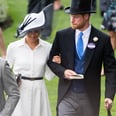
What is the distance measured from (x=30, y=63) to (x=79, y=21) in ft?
3.44

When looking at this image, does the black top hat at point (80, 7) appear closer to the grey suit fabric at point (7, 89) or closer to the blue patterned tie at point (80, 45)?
the blue patterned tie at point (80, 45)

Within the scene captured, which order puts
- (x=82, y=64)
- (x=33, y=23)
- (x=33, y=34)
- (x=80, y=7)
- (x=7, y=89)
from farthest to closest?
(x=33, y=23) → (x=33, y=34) → (x=80, y=7) → (x=82, y=64) → (x=7, y=89)

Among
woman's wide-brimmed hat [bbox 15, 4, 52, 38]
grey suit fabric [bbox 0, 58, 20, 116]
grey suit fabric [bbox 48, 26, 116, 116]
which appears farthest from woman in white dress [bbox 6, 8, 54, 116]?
grey suit fabric [bbox 0, 58, 20, 116]

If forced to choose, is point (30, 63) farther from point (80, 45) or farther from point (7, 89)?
point (7, 89)

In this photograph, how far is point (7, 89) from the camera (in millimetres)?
6660

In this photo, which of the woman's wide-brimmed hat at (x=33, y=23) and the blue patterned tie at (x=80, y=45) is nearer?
the blue patterned tie at (x=80, y=45)

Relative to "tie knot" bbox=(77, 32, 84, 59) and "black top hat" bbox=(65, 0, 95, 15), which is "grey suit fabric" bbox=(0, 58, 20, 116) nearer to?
"tie knot" bbox=(77, 32, 84, 59)

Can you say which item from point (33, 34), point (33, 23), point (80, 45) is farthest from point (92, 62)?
point (33, 23)

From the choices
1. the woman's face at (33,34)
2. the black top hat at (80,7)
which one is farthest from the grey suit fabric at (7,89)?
the woman's face at (33,34)

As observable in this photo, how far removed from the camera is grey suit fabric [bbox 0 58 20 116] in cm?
659

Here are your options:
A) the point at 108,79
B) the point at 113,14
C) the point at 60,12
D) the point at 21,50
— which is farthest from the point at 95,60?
the point at 60,12

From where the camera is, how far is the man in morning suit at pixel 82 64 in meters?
7.91

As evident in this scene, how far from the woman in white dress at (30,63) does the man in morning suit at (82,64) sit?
68 centimetres

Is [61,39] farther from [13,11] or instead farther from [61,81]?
[13,11]
